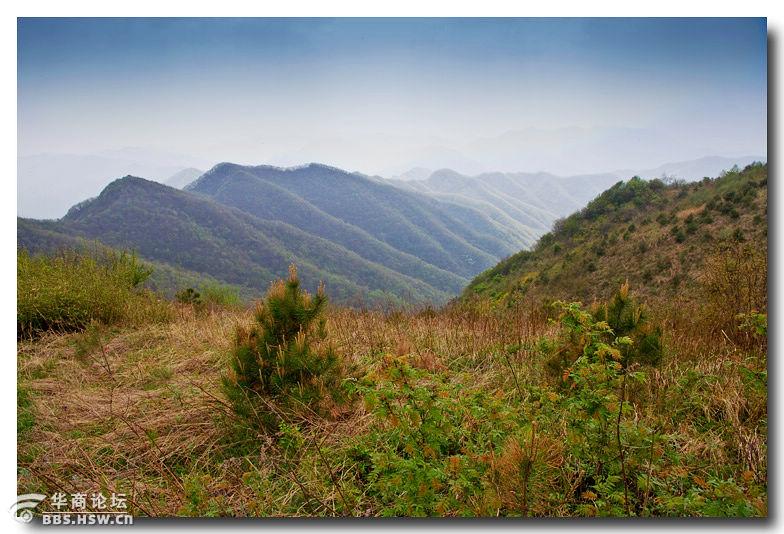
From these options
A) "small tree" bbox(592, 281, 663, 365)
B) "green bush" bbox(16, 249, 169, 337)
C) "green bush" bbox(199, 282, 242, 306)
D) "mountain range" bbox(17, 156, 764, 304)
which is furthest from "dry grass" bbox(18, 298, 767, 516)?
"green bush" bbox(199, 282, 242, 306)

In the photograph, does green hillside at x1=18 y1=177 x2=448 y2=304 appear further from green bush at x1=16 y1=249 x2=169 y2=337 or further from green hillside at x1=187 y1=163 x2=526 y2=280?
green bush at x1=16 y1=249 x2=169 y2=337

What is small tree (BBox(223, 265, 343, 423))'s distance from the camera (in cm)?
294

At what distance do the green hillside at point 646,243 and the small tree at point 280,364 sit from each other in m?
3.35

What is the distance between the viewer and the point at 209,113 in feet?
13.1

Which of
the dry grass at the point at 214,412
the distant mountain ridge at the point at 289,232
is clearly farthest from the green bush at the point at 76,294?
the distant mountain ridge at the point at 289,232

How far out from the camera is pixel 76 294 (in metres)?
5.48

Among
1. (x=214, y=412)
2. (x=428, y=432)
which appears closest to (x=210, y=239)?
(x=214, y=412)

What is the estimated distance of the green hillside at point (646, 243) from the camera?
32.0 ft

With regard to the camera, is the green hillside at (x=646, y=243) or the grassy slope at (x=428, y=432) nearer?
the grassy slope at (x=428, y=432)

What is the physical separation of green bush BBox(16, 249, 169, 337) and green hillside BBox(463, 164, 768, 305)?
16.1 ft

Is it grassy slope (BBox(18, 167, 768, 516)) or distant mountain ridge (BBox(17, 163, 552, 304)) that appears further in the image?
distant mountain ridge (BBox(17, 163, 552, 304))

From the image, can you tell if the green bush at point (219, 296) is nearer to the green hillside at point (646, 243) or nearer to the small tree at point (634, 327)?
the green hillside at point (646, 243)
